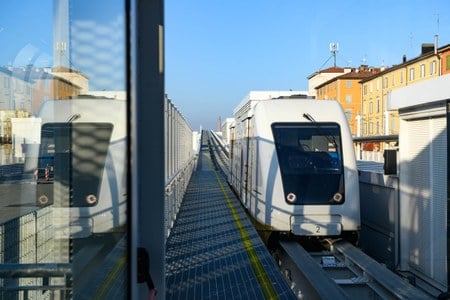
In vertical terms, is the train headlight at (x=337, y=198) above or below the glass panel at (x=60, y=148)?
below

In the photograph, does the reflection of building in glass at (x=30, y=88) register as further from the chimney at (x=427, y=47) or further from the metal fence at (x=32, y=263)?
the chimney at (x=427, y=47)

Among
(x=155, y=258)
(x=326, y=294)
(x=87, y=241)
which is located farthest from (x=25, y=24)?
(x=326, y=294)

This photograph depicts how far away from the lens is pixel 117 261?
5.42ft

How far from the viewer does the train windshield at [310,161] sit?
940 centimetres

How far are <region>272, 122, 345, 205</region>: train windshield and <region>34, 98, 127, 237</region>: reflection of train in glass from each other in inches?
313

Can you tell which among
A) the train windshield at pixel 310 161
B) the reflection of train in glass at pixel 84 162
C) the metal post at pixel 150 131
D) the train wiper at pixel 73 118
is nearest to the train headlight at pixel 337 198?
the train windshield at pixel 310 161

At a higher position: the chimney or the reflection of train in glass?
the chimney

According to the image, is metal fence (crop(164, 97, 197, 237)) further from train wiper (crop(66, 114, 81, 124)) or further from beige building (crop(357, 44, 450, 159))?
beige building (crop(357, 44, 450, 159))

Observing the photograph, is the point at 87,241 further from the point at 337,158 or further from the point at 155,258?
the point at 337,158

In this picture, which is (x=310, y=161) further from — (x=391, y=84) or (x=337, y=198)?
(x=391, y=84)

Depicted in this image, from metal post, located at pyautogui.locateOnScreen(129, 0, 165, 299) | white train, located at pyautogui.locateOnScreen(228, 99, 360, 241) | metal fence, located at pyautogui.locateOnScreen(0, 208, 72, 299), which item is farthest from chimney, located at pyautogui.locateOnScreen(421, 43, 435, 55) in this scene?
metal fence, located at pyautogui.locateOnScreen(0, 208, 72, 299)

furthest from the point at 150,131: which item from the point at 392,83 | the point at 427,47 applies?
the point at 392,83

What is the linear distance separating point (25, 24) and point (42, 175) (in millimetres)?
362

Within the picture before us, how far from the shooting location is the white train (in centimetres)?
929
